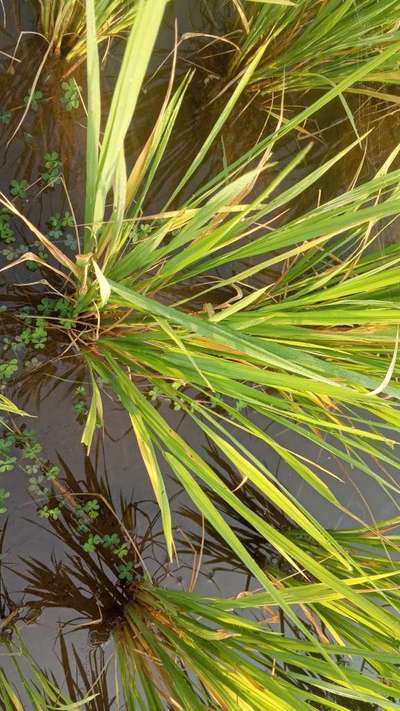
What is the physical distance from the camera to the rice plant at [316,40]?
0.80m

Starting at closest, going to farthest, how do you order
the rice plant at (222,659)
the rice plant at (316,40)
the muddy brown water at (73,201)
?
the rice plant at (222,659), the rice plant at (316,40), the muddy brown water at (73,201)

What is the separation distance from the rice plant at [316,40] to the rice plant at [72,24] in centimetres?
16

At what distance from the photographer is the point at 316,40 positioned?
85 centimetres

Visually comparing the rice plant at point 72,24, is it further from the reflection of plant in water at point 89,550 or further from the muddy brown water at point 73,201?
the reflection of plant in water at point 89,550

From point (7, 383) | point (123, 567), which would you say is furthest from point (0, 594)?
point (7, 383)

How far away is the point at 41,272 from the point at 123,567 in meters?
0.47

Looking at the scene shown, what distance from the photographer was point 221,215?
0.71 metres

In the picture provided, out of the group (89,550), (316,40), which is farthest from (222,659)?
(316,40)

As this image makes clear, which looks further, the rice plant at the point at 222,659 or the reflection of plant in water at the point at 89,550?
the reflection of plant in water at the point at 89,550

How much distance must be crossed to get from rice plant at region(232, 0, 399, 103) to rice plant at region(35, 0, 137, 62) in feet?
0.54

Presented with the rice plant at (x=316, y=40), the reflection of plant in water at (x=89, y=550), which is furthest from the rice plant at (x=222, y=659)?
the rice plant at (x=316, y=40)

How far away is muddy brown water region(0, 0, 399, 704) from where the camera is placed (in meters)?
0.92

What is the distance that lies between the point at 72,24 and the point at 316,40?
34 cm

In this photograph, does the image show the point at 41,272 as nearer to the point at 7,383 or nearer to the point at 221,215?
the point at 7,383
